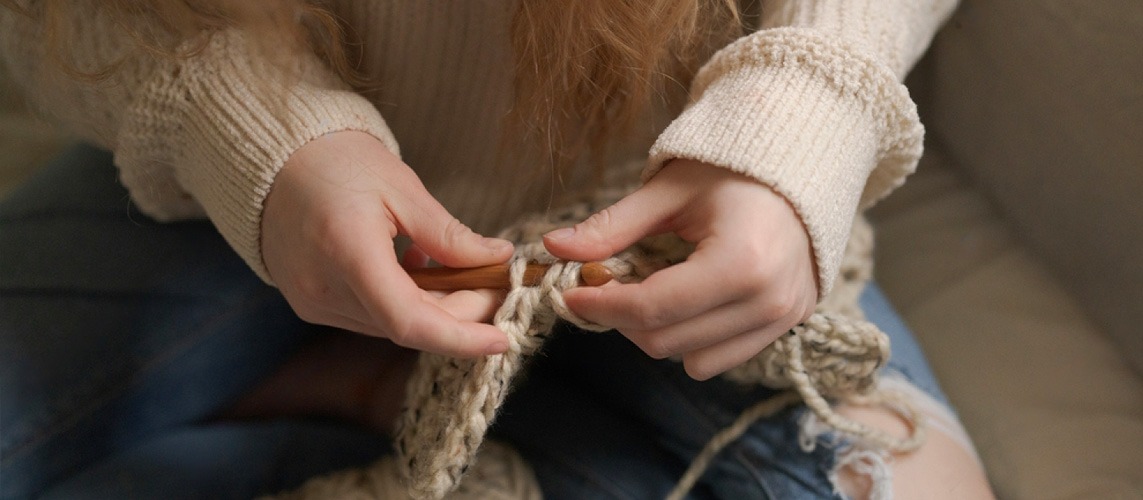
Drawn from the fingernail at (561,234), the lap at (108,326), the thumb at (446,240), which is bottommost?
the lap at (108,326)

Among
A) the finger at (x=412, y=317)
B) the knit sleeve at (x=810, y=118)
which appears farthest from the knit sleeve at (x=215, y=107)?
the knit sleeve at (x=810, y=118)

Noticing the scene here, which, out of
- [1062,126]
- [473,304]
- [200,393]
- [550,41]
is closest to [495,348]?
[473,304]

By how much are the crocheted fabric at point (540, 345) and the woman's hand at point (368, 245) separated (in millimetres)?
29

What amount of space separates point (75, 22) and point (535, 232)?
325mm

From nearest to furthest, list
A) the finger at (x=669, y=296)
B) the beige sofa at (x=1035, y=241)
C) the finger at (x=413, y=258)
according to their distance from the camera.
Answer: the finger at (x=669, y=296), the finger at (x=413, y=258), the beige sofa at (x=1035, y=241)

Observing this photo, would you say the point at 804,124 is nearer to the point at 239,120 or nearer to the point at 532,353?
the point at 532,353

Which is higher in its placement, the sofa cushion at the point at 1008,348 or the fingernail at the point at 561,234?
the fingernail at the point at 561,234

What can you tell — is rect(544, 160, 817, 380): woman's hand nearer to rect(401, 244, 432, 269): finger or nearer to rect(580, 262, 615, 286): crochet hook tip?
rect(580, 262, 615, 286): crochet hook tip

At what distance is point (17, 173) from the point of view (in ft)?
3.57

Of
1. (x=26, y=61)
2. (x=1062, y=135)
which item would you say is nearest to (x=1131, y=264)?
(x=1062, y=135)

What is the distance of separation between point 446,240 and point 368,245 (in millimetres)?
44

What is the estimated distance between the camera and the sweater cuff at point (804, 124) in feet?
1.48

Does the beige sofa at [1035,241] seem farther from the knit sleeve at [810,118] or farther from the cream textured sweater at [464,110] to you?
the knit sleeve at [810,118]

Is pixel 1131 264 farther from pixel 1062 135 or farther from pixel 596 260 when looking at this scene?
pixel 596 260
